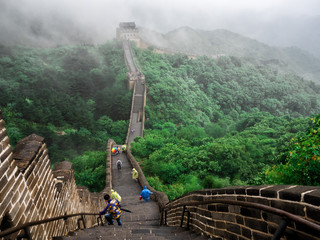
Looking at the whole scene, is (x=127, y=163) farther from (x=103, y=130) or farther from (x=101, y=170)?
(x=103, y=130)

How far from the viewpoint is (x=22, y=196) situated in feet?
9.92

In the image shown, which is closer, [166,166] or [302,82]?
[166,166]

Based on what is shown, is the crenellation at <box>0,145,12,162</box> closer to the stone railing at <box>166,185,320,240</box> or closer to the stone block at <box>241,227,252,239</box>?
the stone railing at <box>166,185,320,240</box>

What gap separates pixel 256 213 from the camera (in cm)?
276

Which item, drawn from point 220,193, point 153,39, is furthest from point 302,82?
point 220,193

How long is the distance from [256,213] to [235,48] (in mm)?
143124

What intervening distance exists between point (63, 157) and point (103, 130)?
32.7 feet

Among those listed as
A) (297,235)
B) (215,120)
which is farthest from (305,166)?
(215,120)

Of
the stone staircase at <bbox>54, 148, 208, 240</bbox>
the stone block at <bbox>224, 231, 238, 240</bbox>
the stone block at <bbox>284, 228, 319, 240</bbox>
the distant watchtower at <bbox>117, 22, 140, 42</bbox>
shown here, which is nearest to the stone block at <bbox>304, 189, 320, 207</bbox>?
the stone block at <bbox>284, 228, 319, 240</bbox>

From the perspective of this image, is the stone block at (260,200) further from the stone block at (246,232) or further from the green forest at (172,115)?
the green forest at (172,115)

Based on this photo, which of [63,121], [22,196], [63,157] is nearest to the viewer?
[22,196]

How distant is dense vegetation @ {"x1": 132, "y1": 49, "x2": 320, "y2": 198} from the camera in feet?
45.1

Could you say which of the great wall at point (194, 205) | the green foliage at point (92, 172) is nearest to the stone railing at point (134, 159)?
the green foliage at point (92, 172)

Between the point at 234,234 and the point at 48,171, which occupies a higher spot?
the point at 48,171
